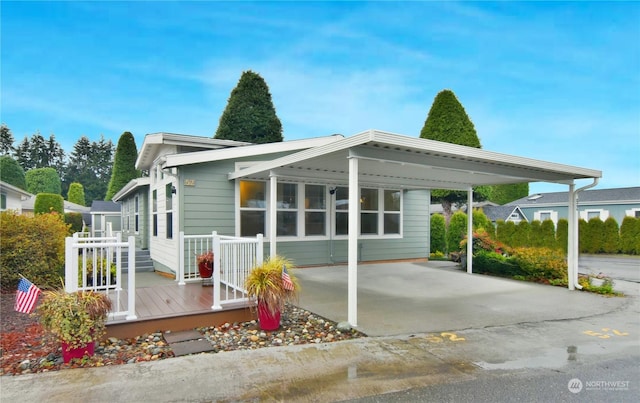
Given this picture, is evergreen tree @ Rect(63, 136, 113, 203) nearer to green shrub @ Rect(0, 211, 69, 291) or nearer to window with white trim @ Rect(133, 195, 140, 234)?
window with white trim @ Rect(133, 195, 140, 234)

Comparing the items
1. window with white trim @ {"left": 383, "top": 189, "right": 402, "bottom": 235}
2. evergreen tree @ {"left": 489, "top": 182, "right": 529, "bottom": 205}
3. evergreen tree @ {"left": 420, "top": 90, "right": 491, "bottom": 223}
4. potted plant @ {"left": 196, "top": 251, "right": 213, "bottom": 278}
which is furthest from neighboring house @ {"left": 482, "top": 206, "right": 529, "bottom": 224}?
potted plant @ {"left": 196, "top": 251, "right": 213, "bottom": 278}

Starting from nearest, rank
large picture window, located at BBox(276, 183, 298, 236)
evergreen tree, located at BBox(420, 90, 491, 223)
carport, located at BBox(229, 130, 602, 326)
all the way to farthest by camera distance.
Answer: carport, located at BBox(229, 130, 602, 326) → large picture window, located at BBox(276, 183, 298, 236) → evergreen tree, located at BBox(420, 90, 491, 223)

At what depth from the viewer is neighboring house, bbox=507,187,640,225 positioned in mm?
20531

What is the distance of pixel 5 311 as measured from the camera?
18.8ft

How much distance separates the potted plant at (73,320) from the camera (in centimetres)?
348

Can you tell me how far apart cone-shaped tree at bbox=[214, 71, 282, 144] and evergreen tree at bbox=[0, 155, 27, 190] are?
25.7 meters

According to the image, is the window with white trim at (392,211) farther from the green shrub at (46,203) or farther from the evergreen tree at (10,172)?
the evergreen tree at (10,172)

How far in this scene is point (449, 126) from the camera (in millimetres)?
15922

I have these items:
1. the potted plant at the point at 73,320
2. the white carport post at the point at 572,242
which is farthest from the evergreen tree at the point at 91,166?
the white carport post at the point at 572,242

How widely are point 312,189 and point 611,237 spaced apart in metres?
16.6

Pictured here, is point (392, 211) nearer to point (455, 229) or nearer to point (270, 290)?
point (455, 229)

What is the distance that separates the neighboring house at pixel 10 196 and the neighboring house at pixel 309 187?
12812 mm

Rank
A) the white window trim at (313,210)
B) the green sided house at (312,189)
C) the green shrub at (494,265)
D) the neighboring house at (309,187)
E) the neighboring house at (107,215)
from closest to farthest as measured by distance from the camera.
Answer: the green sided house at (312,189) < the neighboring house at (309,187) < the white window trim at (313,210) < the green shrub at (494,265) < the neighboring house at (107,215)

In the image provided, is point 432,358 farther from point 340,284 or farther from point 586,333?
point 340,284
